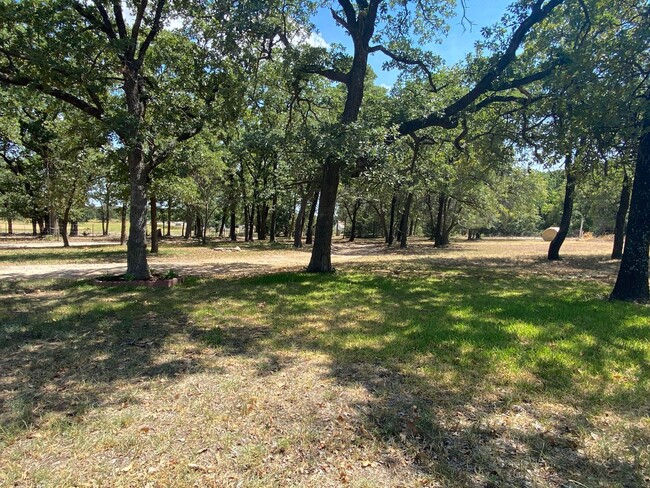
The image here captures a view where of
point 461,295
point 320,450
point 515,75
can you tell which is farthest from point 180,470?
point 515,75

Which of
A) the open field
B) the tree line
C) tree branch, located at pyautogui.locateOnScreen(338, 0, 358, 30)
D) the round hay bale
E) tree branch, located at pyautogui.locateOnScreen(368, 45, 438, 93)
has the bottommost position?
the open field

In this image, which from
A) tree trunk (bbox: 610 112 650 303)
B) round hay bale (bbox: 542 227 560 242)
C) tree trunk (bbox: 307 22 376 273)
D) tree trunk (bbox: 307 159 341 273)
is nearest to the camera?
tree trunk (bbox: 610 112 650 303)

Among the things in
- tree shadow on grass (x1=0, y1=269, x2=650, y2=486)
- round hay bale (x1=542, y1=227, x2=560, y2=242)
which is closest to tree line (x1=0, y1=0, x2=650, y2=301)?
tree shadow on grass (x1=0, y1=269, x2=650, y2=486)

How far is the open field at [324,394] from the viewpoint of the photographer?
7.56 ft

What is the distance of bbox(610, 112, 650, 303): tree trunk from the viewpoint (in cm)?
686

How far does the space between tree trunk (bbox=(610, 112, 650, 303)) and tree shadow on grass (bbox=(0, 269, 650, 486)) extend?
24.5 inches

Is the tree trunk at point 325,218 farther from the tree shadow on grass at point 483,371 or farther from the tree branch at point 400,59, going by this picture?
the tree branch at point 400,59

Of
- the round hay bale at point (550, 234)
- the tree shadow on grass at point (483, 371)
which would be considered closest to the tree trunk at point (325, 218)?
the tree shadow on grass at point (483, 371)

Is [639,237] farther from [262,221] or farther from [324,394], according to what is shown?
[262,221]

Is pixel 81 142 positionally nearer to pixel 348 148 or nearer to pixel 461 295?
pixel 348 148

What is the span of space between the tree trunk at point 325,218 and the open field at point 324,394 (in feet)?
12.8

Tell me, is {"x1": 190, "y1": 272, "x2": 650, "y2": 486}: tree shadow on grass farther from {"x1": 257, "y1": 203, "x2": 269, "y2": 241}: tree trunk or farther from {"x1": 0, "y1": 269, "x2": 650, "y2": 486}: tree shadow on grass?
{"x1": 257, "y1": 203, "x2": 269, "y2": 241}: tree trunk

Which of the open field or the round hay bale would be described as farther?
the round hay bale

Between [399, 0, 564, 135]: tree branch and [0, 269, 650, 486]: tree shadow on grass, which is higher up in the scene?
[399, 0, 564, 135]: tree branch
